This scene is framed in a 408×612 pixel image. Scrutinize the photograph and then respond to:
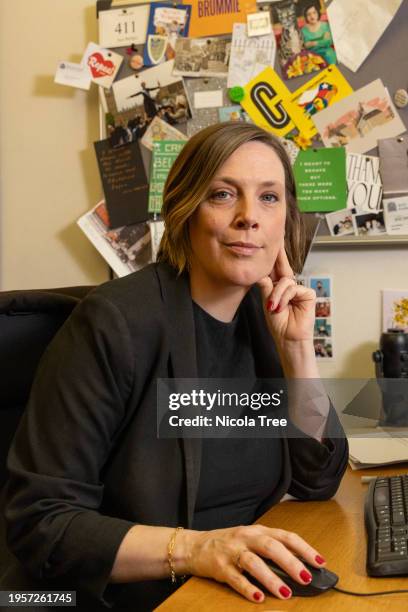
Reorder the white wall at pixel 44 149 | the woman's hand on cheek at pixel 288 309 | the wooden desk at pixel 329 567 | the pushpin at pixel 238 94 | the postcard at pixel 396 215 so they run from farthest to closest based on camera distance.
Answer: the white wall at pixel 44 149 < the pushpin at pixel 238 94 < the postcard at pixel 396 215 < the woman's hand on cheek at pixel 288 309 < the wooden desk at pixel 329 567

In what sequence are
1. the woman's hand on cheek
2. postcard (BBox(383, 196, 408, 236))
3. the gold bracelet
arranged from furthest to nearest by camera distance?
postcard (BBox(383, 196, 408, 236)), the woman's hand on cheek, the gold bracelet

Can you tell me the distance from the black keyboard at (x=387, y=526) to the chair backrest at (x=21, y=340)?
525 millimetres

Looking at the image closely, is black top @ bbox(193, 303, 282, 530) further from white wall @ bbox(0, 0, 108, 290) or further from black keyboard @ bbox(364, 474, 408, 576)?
white wall @ bbox(0, 0, 108, 290)

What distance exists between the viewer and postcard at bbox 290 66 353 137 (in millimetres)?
1968

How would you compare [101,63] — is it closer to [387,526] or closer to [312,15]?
[312,15]

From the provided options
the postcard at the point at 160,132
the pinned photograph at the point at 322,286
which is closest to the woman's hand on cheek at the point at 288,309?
the pinned photograph at the point at 322,286

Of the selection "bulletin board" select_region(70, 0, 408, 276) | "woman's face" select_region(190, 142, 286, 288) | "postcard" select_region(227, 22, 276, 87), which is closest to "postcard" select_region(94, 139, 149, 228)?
"bulletin board" select_region(70, 0, 408, 276)

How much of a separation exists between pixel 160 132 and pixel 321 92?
47 cm

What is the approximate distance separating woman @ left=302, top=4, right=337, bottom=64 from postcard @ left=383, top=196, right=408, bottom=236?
0.42 m

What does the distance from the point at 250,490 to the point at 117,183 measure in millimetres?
1210

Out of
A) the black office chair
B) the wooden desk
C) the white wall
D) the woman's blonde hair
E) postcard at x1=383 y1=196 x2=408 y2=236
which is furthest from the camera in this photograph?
the white wall

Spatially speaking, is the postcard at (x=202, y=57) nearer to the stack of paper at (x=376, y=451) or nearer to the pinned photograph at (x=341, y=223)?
the pinned photograph at (x=341, y=223)

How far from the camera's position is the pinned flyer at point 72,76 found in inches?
83.4

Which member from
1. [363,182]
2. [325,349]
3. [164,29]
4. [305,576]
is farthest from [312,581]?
[164,29]
